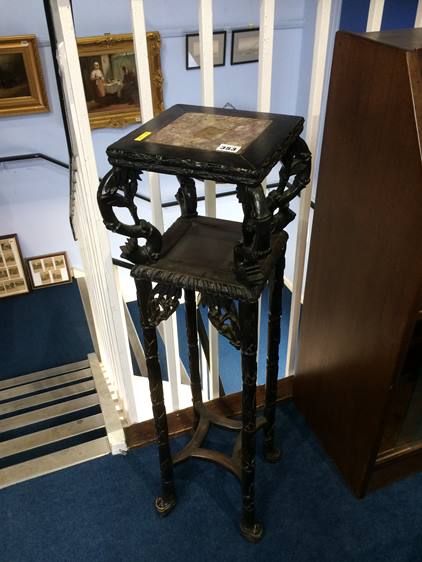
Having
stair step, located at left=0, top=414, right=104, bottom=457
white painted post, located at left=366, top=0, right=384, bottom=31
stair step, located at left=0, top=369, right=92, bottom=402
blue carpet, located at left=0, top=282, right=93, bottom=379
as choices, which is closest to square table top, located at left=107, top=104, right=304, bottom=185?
white painted post, located at left=366, top=0, right=384, bottom=31

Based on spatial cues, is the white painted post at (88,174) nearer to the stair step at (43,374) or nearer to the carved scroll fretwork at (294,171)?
the carved scroll fretwork at (294,171)

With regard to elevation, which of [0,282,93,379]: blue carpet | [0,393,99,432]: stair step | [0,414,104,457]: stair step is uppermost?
[0,414,104,457]: stair step

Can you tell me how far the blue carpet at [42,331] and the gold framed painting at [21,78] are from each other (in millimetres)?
1676

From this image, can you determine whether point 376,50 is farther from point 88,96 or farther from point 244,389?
point 88,96

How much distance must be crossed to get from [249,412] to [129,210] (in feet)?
2.15

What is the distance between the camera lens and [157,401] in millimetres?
1538

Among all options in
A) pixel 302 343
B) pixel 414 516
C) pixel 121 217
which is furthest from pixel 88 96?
pixel 414 516

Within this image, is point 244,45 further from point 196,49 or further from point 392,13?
point 392,13

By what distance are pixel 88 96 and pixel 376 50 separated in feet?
11.6

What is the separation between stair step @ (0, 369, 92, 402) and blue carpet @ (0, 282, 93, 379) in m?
0.33

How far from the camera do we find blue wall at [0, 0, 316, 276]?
13.3 ft

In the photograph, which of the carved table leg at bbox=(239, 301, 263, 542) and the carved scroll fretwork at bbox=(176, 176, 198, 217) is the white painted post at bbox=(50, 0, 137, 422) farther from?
the carved table leg at bbox=(239, 301, 263, 542)

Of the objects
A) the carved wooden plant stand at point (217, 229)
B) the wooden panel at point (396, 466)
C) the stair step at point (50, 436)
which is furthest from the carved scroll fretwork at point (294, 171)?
the stair step at point (50, 436)

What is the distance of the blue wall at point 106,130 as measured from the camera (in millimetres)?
4043
